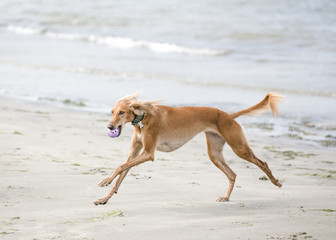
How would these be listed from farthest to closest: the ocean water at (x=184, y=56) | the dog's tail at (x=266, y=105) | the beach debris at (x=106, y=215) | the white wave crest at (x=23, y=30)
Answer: the white wave crest at (x=23, y=30), the ocean water at (x=184, y=56), the dog's tail at (x=266, y=105), the beach debris at (x=106, y=215)

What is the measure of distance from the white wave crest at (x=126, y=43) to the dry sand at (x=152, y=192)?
1247 cm

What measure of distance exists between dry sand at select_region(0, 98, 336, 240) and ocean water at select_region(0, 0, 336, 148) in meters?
1.19

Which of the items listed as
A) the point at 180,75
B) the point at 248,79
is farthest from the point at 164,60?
the point at 248,79

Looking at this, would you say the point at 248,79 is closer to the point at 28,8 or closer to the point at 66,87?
the point at 66,87

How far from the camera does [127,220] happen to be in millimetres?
5168

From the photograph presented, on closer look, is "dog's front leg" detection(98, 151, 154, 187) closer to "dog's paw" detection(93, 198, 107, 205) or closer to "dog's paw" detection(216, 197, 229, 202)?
"dog's paw" detection(93, 198, 107, 205)

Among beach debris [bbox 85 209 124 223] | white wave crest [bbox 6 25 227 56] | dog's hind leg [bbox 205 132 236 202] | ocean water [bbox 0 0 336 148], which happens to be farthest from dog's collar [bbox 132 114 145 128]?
white wave crest [bbox 6 25 227 56]

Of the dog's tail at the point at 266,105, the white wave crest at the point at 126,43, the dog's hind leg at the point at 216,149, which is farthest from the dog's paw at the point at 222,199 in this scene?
the white wave crest at the point at 126,43

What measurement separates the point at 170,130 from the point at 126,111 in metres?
0.66

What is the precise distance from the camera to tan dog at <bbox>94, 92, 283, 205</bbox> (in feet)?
18.8

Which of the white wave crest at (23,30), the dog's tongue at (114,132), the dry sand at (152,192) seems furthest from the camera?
the white wave crest at (23,30)

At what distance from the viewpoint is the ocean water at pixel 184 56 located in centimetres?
1296

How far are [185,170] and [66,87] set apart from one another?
788 cm

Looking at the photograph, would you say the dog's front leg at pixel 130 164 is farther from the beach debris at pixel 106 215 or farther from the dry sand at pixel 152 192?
the beach debris at pixel 106 215
